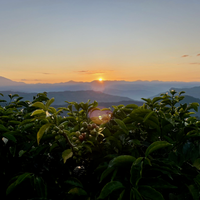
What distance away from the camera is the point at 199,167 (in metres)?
1.48

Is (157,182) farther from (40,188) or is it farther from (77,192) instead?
(40,188)

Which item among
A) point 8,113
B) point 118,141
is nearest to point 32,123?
point 8,113

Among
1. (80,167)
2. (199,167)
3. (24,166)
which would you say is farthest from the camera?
(24,166)

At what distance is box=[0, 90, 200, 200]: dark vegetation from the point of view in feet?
4.41

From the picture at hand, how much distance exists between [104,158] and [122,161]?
38 cm

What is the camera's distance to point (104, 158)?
66.5 inches

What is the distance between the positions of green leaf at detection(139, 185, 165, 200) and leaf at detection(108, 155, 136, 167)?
0.18 m

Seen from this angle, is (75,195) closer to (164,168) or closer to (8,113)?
(164,168)

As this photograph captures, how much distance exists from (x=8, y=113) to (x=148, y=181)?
185cm

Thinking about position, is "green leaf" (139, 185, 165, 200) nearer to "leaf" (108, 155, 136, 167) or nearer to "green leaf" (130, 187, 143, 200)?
"green leaf" (130, 187, 143, 200)

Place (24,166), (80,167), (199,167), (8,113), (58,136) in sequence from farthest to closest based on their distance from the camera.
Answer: (8,113) < (24,166) < (80,167) < (58,136) < (199,167)

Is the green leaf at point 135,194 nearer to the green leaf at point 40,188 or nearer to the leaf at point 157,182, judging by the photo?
the leaf at point 157,182

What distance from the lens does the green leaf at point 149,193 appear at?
1188 millimetres

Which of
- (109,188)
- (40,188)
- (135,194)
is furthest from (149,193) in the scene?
(40,188)
